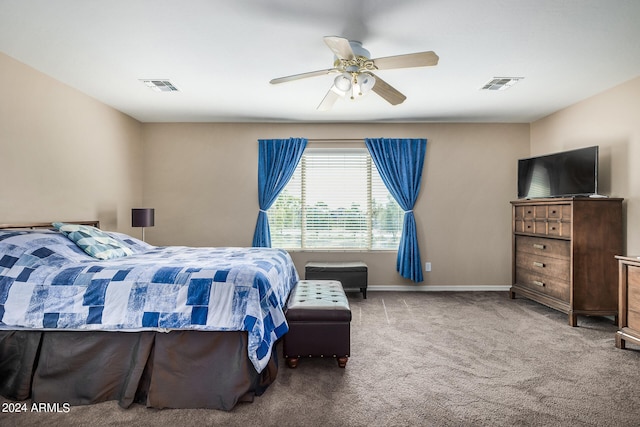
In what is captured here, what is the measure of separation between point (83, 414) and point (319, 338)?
60.6 inches

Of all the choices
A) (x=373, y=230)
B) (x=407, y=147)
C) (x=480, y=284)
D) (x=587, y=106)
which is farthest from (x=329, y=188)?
(x=587, y=106)

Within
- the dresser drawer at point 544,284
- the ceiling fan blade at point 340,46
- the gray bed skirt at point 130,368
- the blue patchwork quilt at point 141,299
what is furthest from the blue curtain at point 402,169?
the gray bed skirt at point 130,368

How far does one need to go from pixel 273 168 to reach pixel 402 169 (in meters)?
1.98

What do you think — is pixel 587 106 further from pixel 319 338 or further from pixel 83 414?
pixel 83 414

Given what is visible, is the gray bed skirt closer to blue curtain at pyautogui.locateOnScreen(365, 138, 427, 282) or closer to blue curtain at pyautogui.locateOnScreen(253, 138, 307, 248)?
blue curtain at pyautogui.locateOnScreen(253, 138, 307, 248)

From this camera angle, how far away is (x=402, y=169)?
527 centimetres

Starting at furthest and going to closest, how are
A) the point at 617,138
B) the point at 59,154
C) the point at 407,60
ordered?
1. the point at 617,138
2. the point at 59,154
3. the point at 407,60

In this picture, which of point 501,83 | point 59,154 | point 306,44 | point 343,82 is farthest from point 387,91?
point 59,154

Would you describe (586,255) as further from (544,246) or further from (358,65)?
(358,65)

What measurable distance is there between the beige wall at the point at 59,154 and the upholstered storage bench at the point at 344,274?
2.81m

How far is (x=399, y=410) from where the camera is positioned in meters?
2.10

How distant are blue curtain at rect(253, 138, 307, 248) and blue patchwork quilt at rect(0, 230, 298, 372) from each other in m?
2.96

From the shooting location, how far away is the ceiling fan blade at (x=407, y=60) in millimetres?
2443

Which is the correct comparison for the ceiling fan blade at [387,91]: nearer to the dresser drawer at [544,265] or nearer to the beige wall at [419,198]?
the beige wall at [419,198]
